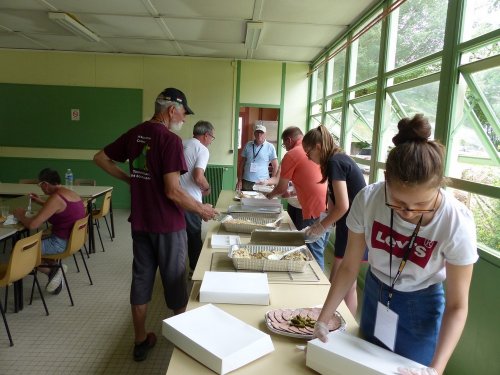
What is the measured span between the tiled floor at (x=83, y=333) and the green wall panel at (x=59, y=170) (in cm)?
300

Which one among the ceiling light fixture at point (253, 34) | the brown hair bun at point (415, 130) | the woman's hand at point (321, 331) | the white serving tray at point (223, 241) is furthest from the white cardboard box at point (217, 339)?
the ceiling light fixture at point (253, 34)

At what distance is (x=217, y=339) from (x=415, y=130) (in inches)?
33.1

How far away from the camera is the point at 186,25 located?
4512 mm

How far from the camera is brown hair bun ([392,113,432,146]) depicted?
3.40 ft

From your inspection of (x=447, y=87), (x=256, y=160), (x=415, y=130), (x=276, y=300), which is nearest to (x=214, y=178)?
(x=256, y=160)

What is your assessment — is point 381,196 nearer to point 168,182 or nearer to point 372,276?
point 372,276

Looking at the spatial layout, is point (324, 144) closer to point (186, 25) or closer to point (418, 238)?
point (418, 238)

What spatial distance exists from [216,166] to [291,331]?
5.56 metres

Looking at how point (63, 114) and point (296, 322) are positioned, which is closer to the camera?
point (296, 322)

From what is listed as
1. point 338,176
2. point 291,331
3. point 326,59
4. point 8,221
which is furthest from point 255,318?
point 326,59

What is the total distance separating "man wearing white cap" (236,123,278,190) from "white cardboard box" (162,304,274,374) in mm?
3874

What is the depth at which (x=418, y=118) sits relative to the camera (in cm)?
110

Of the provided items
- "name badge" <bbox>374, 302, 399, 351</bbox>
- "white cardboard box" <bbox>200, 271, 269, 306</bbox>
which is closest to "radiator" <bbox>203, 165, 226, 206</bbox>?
"white cardboard box" <bbox>200, 271, 269, 306</bbox>

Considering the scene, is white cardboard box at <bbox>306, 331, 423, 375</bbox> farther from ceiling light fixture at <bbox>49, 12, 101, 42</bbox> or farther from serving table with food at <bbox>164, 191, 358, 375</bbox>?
ceiling light fixture at <bbox>49, 12, 101, 42</bbox>
